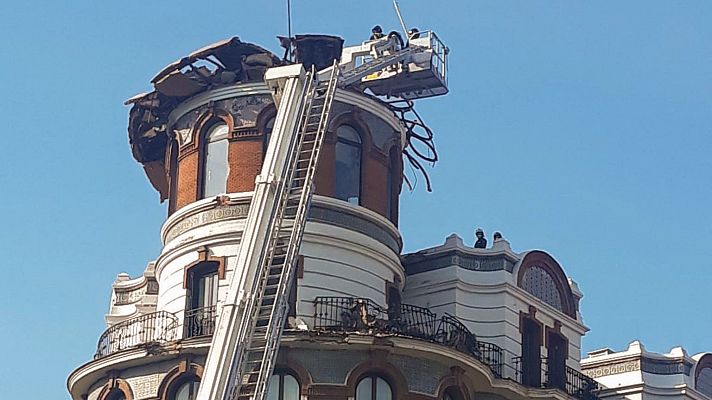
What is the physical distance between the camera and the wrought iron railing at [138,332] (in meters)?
55.4

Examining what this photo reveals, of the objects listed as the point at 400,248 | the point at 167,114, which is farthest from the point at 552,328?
the point at 167,114

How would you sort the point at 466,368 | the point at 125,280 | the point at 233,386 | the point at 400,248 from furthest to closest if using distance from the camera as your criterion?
the point at 125,280 < the point at 400,248 < the point at 466,368 < the point at 233,386

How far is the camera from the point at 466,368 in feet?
180

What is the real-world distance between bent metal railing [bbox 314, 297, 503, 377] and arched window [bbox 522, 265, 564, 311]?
147 inches

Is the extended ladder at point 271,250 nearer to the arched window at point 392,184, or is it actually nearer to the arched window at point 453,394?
the arched window at point 392,184

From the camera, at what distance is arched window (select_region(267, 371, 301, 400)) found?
5266 cm

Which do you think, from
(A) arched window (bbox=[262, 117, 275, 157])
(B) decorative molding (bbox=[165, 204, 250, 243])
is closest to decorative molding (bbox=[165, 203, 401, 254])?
(B) decorative molding (bbox=[165, 204, 250, 243])

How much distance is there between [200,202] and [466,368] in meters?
9.74

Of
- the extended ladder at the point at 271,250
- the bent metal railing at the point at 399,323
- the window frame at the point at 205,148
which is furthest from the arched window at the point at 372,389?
the window frame at the point at 205,148

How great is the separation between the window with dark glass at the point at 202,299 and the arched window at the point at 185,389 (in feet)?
4.69

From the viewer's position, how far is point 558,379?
199ft

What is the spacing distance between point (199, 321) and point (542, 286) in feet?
43.4

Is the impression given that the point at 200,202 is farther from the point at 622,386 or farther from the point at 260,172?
the point at 622,386

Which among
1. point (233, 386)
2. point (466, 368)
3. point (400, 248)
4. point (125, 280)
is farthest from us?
point (125, 280)
